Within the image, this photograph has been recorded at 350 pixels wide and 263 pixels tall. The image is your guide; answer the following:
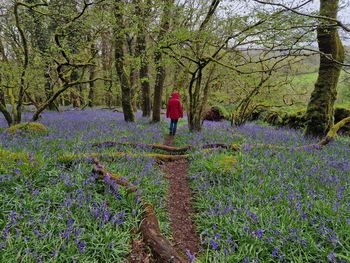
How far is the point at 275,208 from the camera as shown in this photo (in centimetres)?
429

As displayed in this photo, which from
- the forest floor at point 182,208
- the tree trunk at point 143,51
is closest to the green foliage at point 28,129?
the forest floor at point 182,208

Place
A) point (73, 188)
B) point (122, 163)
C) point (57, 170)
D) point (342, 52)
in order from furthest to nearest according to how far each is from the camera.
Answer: point (342, 52) → point (122, 163) → point (57, 170) → point (73, 188)

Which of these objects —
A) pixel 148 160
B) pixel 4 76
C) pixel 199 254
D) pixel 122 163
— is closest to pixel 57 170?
pixel 122 163

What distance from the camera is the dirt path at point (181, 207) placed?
3921mm

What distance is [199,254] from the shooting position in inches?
143

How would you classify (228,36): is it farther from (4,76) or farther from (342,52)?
(4,76)

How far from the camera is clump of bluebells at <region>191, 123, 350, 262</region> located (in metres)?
3.32

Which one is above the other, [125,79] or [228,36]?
[228,36]

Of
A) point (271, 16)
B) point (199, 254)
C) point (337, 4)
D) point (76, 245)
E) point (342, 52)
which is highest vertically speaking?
point (337, 4)

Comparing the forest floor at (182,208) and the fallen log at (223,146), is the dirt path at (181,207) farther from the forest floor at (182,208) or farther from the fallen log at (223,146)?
the fallen log at (223,146)

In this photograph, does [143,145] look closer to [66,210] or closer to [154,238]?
[66,210]

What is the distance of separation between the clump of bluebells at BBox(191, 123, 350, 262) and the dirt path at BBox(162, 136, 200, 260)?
6.8 inches

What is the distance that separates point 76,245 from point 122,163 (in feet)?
9.92

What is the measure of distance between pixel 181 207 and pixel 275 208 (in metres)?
1.75
